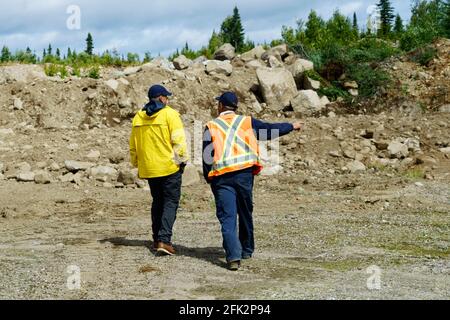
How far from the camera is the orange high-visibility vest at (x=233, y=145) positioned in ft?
23.5

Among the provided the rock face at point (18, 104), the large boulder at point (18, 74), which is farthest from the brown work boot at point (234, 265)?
the large boulder at point (18, 74)

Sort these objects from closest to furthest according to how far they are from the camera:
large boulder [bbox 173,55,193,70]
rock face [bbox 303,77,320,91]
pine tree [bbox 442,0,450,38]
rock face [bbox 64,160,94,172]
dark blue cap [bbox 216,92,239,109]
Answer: dark blue cap [bbox 216,92,239,109] < rock face [bbox 64,160,94,172] < rock face [bbox 303,77,320,91] < large boulder [bbox 173,55,193,70] < pine tree [bbox 442,0,450,38]

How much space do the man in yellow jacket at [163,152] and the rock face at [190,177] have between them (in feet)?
18.6

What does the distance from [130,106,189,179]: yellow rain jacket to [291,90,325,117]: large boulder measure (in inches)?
454

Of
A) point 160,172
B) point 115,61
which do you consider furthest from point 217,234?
point 115,61

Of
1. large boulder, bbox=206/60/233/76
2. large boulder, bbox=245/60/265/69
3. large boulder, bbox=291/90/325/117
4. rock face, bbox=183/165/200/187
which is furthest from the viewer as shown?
large boulder, bbox=245/60/265/69

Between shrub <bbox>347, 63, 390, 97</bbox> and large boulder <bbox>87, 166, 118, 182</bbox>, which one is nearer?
large boulder <bbox>87, 166, 118, 182</bbox>

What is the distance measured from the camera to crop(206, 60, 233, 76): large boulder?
20.7 m

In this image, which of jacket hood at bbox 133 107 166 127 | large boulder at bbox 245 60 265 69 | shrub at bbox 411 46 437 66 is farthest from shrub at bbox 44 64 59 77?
jacket hood at bbox 133 107 166 127

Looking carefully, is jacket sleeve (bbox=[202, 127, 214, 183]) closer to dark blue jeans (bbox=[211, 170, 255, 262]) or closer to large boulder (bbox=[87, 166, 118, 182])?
dark blue jeans (bbox=[211, 170, 255, 262])

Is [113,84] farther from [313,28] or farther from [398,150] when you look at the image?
[313,28]

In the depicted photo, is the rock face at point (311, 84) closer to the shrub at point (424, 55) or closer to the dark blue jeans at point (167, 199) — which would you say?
the shrub at point (424, 55)

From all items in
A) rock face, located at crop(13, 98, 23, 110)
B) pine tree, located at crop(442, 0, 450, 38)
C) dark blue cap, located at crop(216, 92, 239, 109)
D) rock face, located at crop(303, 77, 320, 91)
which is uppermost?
pine tree, located at crop(442, 0, 450, 38)
